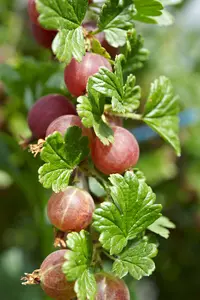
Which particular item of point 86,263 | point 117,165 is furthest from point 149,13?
point 86,263

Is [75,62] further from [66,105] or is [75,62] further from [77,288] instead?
[77,288]

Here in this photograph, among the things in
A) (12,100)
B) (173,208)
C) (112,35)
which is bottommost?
(173,208)

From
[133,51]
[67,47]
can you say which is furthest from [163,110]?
[67,47]

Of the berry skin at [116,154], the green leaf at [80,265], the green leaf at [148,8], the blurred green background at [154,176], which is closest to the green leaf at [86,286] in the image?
the green leaf at [80,265]

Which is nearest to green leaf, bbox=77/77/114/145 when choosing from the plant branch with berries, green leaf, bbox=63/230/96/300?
the plant branch with berries

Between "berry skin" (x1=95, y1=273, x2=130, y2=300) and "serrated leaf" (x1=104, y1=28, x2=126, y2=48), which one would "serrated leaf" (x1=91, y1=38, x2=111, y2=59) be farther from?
"berry skin" (x1=95, y1=273, x2=130, y2=300)
